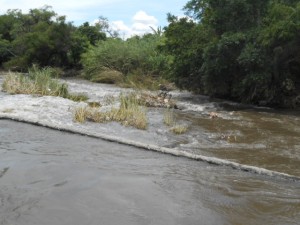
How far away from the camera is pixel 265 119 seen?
46.5 ft

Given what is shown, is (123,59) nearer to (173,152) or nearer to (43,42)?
(43,42)

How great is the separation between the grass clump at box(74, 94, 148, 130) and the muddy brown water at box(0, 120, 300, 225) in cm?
322

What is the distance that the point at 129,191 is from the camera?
588cm

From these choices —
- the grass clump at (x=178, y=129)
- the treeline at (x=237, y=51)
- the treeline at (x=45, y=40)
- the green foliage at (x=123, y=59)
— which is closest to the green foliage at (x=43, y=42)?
the treeline at (x=45, y=40)

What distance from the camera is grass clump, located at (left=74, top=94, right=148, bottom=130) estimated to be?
11672 millimetres

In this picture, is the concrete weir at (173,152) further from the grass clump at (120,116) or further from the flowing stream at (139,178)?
the grass clump at (120,116)

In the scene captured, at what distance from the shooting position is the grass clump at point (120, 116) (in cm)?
1167

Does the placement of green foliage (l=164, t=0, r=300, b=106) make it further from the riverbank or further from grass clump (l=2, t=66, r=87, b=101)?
grass clump (l=2, t=66, r=87, b=101)

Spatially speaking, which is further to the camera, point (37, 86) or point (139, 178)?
point (37, 86)

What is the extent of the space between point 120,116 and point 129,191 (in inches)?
251

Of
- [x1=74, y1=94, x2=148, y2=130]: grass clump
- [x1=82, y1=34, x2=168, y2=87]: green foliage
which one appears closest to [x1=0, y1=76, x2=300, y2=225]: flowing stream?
[x1=74, y1=94, x2=148, y2=130]: grass clump

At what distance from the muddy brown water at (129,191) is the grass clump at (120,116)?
3.22 m

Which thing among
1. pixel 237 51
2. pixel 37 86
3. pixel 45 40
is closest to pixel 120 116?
pixel 37 86

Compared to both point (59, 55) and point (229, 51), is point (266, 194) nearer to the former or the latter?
point (229, 51)
